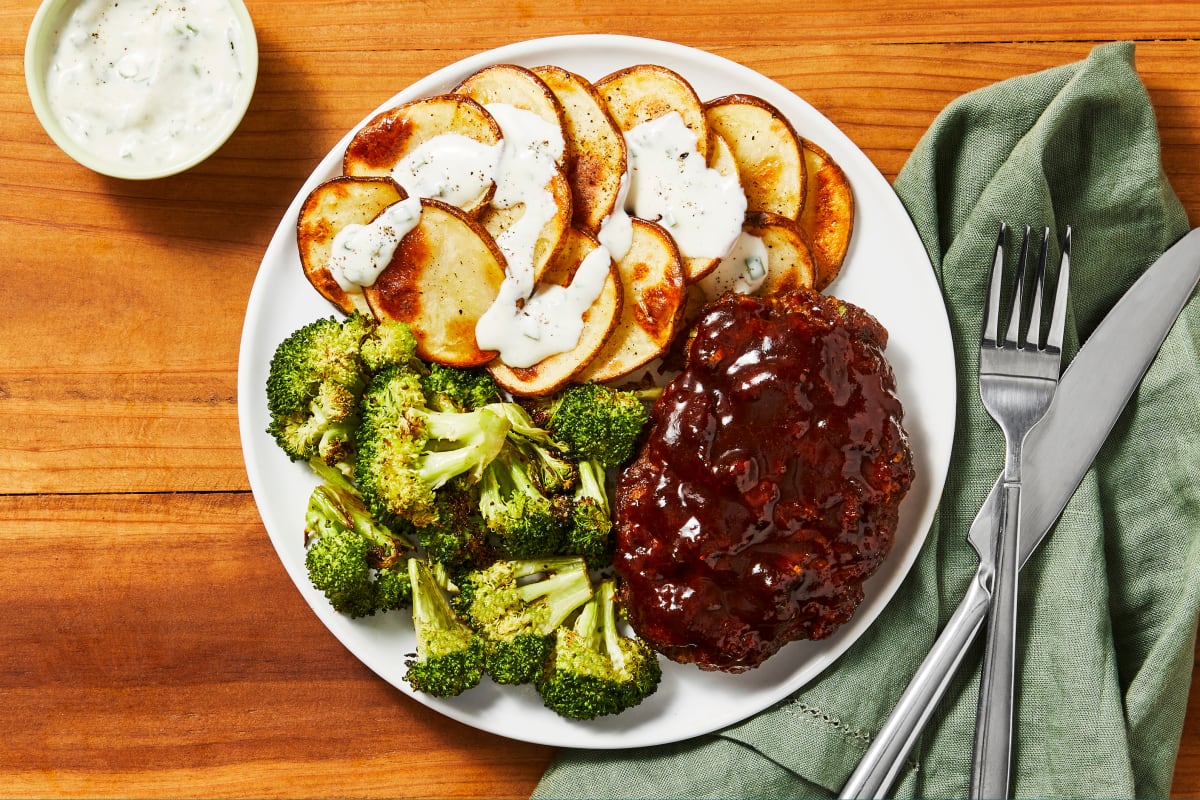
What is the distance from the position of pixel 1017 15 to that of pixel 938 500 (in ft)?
6.17

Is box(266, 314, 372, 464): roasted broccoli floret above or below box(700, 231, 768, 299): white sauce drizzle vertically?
below

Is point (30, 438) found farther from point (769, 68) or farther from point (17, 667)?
point (769, 68)

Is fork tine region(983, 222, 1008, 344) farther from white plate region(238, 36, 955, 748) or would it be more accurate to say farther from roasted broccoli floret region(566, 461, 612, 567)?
roasted broccoli floret region(566, 461, 612, 567)

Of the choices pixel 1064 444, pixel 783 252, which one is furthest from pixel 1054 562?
pixel 783 252

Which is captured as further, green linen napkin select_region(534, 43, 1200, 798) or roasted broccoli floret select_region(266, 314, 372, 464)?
green linen napkin select_region(534, 43, 1200, 798)

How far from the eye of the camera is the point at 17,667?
3.50 metres

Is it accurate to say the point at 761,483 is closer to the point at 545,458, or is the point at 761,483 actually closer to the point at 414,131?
the point at 545,458

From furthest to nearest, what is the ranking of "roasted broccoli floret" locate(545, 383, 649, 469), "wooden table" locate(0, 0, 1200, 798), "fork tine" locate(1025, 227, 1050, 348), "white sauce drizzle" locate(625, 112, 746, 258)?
1. "wooden table" locate(0, 0, 1200, 798)
2. "fork tine" locate(1025, 227, 1050, 348)
3. "white sauce drizzle" locate(625, 112, 746, 258)
4. "roasted broccoli floret" locate(545, 383, 649, 469)

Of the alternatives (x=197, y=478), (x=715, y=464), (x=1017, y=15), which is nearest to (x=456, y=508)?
(x=715, y=464)

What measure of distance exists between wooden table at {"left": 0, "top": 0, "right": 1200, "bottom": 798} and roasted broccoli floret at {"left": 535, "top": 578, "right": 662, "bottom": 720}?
55 cm

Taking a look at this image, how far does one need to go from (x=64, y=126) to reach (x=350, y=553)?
1792mm

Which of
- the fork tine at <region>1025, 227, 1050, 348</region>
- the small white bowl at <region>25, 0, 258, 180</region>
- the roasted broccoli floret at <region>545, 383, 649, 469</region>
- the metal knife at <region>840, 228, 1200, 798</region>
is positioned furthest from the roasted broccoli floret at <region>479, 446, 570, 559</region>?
the fork tine at <region>1025, 227, 1050, 348</region>

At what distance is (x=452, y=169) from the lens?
306cm

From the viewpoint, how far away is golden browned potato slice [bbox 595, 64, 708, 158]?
3.11 metres
